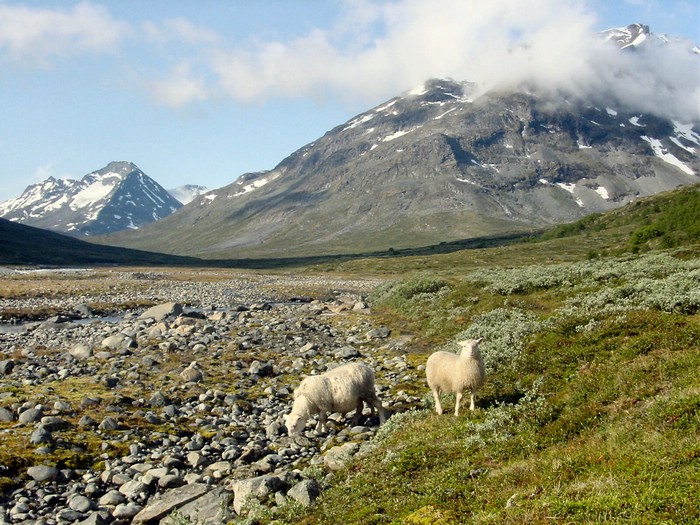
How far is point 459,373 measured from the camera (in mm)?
14375

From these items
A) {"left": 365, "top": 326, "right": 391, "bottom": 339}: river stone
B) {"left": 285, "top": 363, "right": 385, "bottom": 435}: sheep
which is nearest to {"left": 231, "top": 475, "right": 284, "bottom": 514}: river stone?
{"left": 285, "top": 363, "right": 385, "bottom": 435}: sheep

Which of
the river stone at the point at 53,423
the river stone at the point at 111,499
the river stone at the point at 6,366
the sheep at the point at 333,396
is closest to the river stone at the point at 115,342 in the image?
the river stone at the point at 6,366

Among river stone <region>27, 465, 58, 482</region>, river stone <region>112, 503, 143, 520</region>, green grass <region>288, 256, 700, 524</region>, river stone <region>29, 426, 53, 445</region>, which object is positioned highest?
green grass <region>288, 256, 700, 524</region>

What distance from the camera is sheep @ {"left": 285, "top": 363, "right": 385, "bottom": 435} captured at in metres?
15.6

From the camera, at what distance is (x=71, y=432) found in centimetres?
1503

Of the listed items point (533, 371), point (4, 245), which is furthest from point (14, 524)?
point (4, 245)

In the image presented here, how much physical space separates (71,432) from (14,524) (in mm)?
4726

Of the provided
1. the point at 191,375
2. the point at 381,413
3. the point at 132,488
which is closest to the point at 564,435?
the point at 381,413

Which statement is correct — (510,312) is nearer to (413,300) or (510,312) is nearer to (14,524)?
(413,300)

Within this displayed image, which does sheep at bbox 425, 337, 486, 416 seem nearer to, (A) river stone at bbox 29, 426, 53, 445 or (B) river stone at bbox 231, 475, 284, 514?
(B) river stone at bbox 231, 475, 284, 514

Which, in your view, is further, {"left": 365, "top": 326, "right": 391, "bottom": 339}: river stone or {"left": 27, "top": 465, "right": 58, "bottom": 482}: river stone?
{"left": 365, "top": 326, "right": 391, "bottom": 339}: river stone

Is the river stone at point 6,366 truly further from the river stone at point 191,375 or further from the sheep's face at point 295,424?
the sheep's face at point 295,424

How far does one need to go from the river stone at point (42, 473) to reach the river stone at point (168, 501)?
9.96ft

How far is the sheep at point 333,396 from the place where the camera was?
15.6 m
